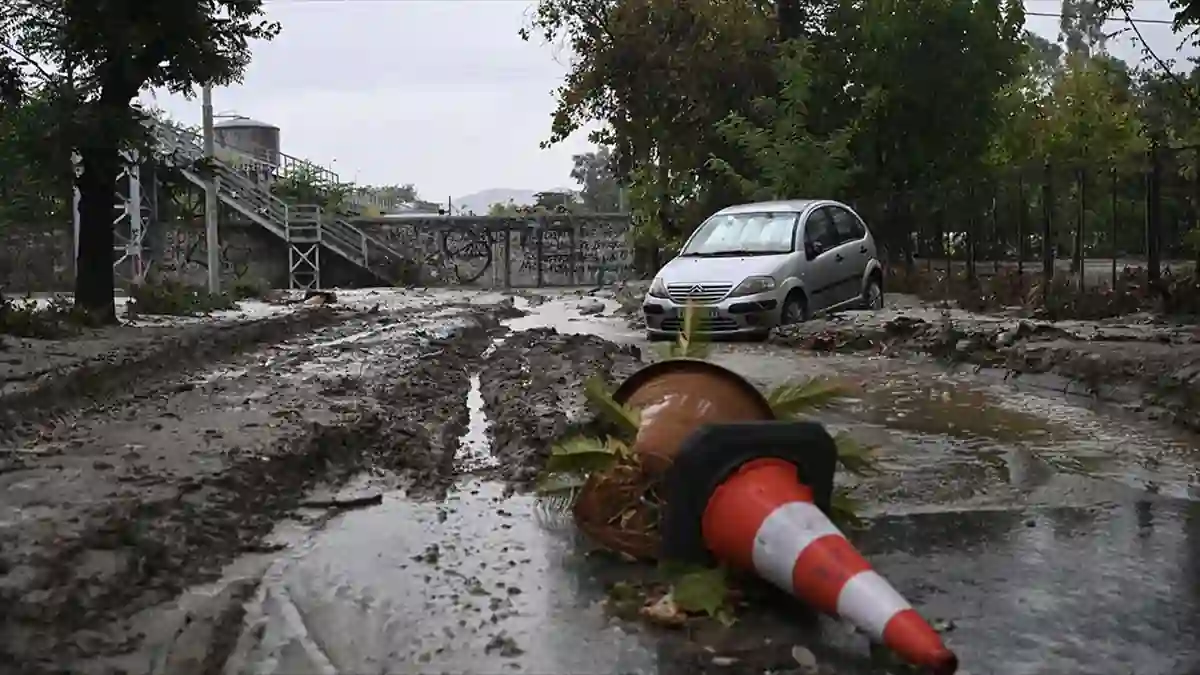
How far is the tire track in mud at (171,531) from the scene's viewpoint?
140 inches

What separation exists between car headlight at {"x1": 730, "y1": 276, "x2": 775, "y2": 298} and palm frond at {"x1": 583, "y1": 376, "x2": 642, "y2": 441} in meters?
8.91

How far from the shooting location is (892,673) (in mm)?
3209

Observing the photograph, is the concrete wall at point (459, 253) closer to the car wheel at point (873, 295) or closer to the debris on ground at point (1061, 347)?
Answer: the car wheel at point (873, 295)

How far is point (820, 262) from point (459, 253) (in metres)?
26.6

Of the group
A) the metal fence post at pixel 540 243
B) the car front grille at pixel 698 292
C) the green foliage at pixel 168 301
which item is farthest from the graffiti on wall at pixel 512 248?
the car front grille at pixel 698 292

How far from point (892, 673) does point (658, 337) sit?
11.0 m

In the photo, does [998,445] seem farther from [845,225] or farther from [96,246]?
[96,246]

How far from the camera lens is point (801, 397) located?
194 inches

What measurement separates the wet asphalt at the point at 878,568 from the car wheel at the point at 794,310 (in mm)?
7365

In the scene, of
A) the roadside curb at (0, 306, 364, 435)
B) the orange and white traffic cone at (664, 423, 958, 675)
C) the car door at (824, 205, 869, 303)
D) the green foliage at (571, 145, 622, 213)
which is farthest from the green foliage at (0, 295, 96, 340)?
the green foliage at (571, 145, 622, 213)

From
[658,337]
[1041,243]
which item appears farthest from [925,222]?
[658,337]

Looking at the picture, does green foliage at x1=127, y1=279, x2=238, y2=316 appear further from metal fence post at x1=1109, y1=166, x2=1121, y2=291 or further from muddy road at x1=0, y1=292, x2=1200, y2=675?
metal fence post at x1=1109, y1=166, x2=1121, y2=291

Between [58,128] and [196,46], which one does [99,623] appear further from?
[196,46]

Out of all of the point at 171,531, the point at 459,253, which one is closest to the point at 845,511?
the point at 171,531
